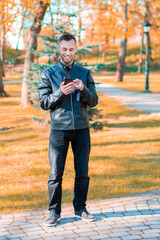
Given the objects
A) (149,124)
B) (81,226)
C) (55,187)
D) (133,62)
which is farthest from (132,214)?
(133,62)

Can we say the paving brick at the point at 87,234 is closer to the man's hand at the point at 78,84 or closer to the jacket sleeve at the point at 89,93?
the jacket sleeve at the point at 89,93

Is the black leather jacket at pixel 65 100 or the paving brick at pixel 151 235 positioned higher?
the black leather jacket at pixel 65 100

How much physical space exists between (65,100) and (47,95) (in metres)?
0.19

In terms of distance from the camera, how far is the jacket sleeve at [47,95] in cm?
398

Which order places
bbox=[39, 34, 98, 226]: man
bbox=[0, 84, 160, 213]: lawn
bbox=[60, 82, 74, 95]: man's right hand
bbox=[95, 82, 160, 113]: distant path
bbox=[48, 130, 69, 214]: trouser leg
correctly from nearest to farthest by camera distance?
bbox=[60, 82, 74, 95]: man's right hand, bbox=[39, 34, 98, 226]: man, bbox=[48, 130, 69, 214]: trouser leg, bbox=[0, 84, 160, 213]: lawn, bbox=[95, 82, 160, 113]: distant path

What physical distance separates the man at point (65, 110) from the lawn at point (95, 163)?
0.91 metres

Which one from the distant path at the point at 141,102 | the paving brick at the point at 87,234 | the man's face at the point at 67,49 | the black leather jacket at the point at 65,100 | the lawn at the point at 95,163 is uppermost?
the man's face at the point at 67,49

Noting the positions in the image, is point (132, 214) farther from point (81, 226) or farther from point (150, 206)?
point (81, 226)

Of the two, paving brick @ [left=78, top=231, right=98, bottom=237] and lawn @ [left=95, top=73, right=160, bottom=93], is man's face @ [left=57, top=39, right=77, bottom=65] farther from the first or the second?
lawn @ [left=95, top=73, right=160, bottom=93]

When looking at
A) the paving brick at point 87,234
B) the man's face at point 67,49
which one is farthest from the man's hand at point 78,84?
the paving brick at point 87,234

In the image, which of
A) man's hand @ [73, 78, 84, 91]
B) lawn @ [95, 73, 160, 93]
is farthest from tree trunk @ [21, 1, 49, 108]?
man's hand @ [73, 78, 84, 91]

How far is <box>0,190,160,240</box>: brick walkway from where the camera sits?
13.1 feet

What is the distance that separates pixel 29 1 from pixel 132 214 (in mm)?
10590

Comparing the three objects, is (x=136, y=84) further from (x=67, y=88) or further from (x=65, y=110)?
(x=67, y=88)
